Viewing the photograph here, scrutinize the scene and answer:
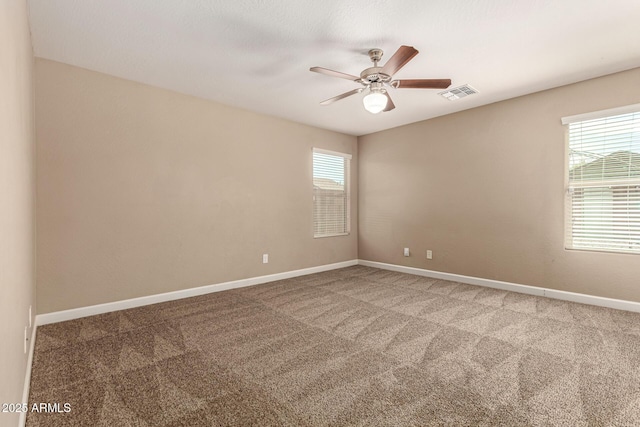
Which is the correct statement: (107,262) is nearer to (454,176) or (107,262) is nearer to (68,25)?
(68,25)

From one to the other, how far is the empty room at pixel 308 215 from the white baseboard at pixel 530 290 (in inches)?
0.9

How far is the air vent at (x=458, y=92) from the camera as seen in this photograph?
373 centimetres

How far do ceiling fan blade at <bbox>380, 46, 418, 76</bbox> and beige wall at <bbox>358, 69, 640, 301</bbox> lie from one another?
2.50 meters

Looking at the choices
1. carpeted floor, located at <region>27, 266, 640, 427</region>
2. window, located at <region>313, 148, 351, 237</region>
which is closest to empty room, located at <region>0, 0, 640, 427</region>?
carpeted floor, located at <region>27, 266, 640, 427</region>

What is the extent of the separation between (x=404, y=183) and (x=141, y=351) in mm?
4440

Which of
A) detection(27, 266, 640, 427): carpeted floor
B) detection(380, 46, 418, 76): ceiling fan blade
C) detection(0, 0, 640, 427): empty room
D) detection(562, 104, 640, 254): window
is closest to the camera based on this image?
detection(27, 266, 640, 427): carpeted floor

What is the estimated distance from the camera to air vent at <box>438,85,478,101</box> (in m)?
3.73

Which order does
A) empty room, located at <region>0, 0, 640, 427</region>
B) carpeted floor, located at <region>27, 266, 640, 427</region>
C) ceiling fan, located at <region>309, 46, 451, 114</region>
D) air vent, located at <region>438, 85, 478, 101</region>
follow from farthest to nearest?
air vent, located at <region>438, 85, 478, 101</region> → ceiling fan, located at <region>309, 46, 451, 114</region> → empty room, located at <region>0, 0, 640, 427</region> → carpeted floor, located at <region>27, 266, 640, 427</region>

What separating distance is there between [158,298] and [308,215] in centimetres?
259

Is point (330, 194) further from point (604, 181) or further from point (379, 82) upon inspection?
point (604, 181)

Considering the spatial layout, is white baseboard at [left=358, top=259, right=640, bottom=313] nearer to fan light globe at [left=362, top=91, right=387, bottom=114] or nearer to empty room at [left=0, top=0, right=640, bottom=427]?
empty room at [left=0, top=0, right=640, bottom=427]

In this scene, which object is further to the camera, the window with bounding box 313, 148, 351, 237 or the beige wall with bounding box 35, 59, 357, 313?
the window with bounding box 313, 148, 351, 237

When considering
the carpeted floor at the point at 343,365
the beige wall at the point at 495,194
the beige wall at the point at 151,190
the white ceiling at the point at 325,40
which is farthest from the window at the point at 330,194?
the carpeted floor at the point at 343,365

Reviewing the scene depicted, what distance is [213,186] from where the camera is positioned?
13.7 feet
